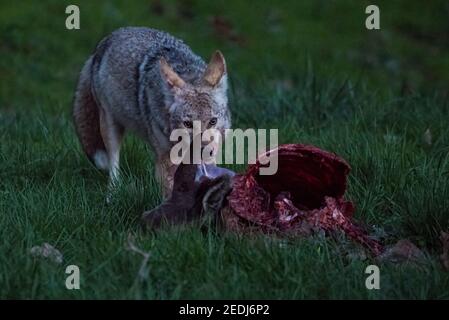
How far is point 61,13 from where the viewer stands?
11836mm

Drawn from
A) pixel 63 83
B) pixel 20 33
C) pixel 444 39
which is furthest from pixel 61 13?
pixel 444 39

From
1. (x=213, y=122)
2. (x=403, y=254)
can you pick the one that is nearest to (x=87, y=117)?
→ (x=213, y=122)

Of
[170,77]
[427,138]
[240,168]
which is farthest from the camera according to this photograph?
[427,138]

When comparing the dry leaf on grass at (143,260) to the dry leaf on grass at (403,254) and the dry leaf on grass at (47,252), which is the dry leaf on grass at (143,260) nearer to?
the dry leaf on grass at (47,252)

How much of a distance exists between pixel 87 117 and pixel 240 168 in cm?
135

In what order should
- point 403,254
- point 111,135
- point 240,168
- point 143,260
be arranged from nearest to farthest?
point 143,260
point 403,254
point 240,168
point 111,135

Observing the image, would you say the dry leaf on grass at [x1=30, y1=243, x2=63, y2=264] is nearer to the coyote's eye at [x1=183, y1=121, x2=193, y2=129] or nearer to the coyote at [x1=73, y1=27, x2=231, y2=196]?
the coyote at [x1=73, y1=27, x2=231, y2=196]

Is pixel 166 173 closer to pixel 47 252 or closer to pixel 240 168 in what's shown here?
pixel 240 168

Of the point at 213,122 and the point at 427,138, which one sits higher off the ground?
the point at 213,122

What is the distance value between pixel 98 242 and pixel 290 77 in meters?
5.19

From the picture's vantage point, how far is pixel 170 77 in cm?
611

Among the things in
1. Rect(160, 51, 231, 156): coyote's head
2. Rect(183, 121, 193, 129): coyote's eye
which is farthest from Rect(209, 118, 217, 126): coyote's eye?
Rect(183, 121, 193, 129): coyote's eye

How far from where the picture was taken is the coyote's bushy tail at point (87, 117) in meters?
7.15

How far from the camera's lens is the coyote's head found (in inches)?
232
